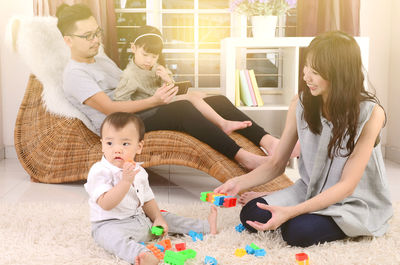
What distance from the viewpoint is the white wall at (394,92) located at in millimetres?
3666

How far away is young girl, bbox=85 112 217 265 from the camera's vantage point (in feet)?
5.27

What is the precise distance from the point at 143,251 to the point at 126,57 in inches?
90.8

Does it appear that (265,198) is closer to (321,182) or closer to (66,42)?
(321,182)

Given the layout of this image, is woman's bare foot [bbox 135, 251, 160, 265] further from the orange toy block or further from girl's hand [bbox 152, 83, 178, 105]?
girl's hand [bbox 152, 83, 178, 105]

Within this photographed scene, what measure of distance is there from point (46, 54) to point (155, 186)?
1.00m

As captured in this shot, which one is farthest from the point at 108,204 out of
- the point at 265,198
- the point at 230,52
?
the point at 230,52

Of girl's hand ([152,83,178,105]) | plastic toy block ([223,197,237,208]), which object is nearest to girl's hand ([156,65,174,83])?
girl's hand ([152,83,178,105])

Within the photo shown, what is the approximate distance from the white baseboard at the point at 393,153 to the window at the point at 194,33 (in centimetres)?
100

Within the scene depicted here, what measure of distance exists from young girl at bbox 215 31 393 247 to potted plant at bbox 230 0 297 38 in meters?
1.63

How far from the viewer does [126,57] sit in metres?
3.64

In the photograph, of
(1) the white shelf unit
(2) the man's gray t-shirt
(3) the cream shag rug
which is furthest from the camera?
(1) the white shelf unit

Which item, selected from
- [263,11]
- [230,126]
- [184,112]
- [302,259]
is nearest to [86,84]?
[184,112]

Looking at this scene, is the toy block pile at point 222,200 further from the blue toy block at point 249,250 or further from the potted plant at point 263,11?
the potted plant at point 263,11

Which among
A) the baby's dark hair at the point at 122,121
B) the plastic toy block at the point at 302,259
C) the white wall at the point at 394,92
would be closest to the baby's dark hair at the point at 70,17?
the baby's dark hair at the point at 122,121
